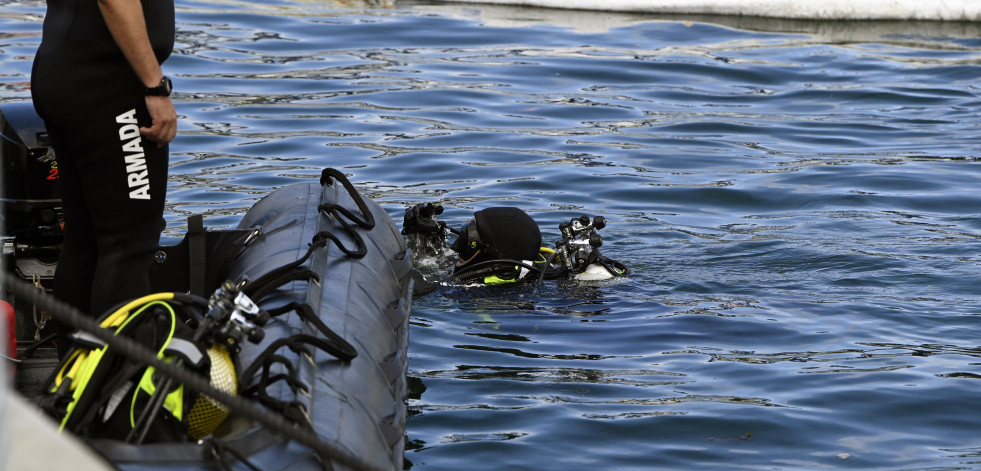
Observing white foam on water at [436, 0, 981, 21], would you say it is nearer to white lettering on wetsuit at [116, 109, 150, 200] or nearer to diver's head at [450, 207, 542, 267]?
diver's head at [450, 207, 542, 267]

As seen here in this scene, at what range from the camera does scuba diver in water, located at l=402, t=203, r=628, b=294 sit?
5.73 metres

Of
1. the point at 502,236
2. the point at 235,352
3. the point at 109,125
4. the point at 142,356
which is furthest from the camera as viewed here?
the point at 502,236

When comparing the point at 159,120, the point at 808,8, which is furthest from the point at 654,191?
the point at 808,8

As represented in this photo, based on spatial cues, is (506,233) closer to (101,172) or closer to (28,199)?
(28,199)

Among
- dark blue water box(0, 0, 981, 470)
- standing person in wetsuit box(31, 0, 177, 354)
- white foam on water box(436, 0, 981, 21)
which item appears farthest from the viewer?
white foam on water box(436, 0, 981, 21)

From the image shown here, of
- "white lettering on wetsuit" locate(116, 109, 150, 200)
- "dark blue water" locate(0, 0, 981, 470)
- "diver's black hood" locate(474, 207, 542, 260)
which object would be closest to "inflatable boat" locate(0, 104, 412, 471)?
"white lettering on wetsuit" locate(116, 109, 150, 200)

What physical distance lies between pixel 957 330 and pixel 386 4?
416 inches

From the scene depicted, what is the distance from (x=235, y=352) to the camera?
10.6 feet

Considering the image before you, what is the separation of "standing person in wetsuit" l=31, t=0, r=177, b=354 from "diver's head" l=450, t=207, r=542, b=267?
2.12 metres

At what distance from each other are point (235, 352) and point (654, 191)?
5.41 meters

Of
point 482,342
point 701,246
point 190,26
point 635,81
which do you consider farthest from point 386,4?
point 482,342

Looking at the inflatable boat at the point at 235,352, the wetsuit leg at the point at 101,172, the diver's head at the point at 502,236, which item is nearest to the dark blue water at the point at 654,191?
the diver's head at the point at 502,236

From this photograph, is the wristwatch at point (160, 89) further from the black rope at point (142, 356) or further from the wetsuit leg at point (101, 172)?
the black rope at point (142, 356)

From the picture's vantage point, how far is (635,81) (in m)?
11.7
